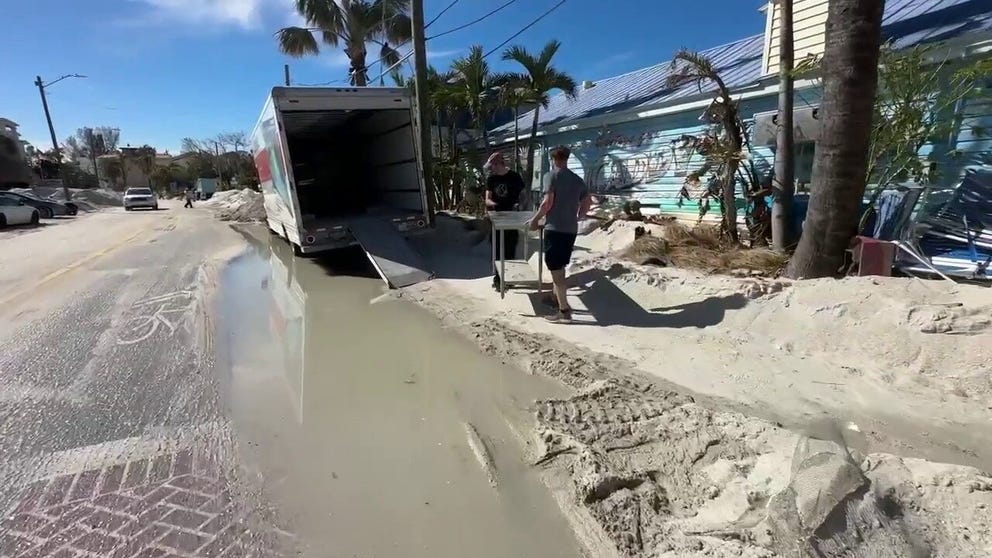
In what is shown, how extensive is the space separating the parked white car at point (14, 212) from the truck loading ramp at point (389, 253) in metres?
18.8

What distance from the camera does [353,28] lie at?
1878cm

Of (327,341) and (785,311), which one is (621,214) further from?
(327,341)

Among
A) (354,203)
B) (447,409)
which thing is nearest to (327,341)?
(447,409)

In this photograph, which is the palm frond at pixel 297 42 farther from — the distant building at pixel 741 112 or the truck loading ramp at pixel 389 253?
the truck loading ramp at pixel 389 253

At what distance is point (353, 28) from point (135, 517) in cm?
1948

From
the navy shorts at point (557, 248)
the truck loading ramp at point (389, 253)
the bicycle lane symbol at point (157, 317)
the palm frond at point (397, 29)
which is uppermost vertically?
the palm frond at point (397, 29)

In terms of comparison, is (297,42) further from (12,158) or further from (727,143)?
(12,158)

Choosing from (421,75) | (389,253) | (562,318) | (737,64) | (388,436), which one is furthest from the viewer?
(421,75)

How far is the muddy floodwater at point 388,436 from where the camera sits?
2578mm

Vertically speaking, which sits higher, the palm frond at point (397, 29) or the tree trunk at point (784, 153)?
the palm frond at point (397, 29)

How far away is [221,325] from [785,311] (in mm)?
6231

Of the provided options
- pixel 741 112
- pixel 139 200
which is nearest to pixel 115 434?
pixel 741 112

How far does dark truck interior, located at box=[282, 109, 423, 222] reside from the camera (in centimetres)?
1099

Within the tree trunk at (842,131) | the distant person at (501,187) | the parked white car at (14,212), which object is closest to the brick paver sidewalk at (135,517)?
the distant person at (501,187)
